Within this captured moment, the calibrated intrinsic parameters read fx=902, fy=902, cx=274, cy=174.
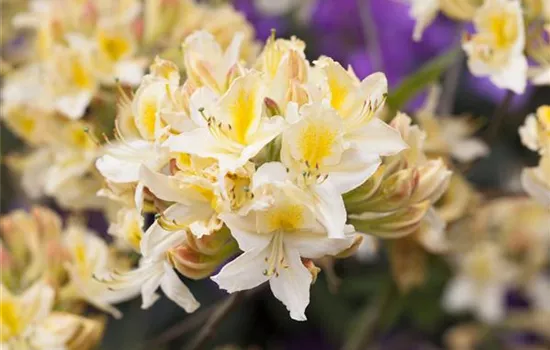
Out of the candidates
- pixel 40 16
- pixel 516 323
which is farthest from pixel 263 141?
pixel 516 323

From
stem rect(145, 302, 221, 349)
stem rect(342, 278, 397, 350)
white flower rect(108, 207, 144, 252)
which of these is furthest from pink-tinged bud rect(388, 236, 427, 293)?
white flower rect(108, 207, 144, 252)

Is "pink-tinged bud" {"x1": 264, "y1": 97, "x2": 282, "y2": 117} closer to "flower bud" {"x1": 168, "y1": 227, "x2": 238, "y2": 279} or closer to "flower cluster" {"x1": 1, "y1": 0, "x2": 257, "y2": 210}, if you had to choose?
"flower bud" {"x1": 168, "y1": 227, "x2": 238, "y2": 279}

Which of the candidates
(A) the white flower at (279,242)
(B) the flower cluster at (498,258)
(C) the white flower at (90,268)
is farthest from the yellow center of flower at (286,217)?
(B) the flower cluster at (498,258)

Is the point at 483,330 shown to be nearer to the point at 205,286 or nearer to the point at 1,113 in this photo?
the point at 205,286

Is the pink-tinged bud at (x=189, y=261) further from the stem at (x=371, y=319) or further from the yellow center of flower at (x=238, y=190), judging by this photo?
the stem at (x=371, y=319)

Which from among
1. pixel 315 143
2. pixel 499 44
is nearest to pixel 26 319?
pixel 315 143

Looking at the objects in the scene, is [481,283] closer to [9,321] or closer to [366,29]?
[366,29]
